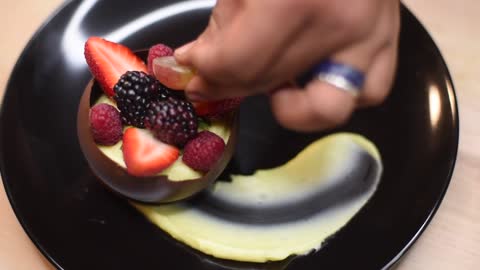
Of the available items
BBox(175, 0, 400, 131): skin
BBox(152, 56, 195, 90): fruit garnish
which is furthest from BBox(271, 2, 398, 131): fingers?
BBox(152, 56, 195, 90): fruit garnish

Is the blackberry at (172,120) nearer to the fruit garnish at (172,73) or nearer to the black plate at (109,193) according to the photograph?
the fruit garnish at (172,73)

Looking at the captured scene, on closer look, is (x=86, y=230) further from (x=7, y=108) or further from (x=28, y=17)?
(x=28, y=17)

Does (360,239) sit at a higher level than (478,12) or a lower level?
lower

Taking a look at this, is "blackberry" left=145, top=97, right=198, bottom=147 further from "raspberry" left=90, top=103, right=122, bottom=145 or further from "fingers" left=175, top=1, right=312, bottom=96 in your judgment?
"fingers" left=175, top=1, right=312, bottom=96

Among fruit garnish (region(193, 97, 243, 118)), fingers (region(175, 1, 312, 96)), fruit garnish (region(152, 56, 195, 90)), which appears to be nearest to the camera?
fingers (region(175, 1, 312, 96))

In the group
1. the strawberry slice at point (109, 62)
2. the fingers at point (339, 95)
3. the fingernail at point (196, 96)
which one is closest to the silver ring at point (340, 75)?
the fingers at point (339, 95)

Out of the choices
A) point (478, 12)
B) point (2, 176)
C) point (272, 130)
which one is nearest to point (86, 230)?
point (2, 176)

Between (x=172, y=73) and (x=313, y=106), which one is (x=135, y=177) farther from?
(x=313, y=106)
